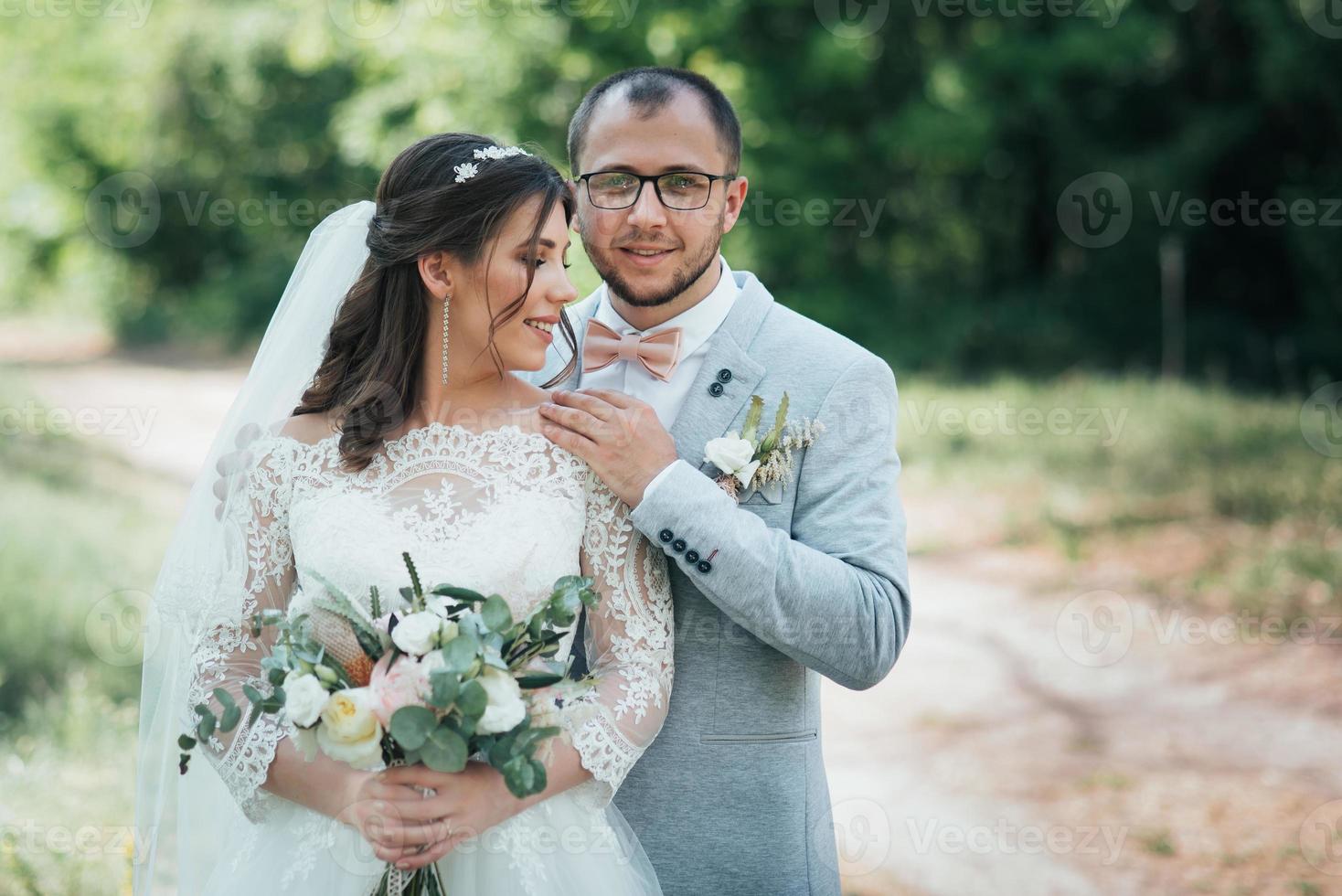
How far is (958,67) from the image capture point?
16.0 m

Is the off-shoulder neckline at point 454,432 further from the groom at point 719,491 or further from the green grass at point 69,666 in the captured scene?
the green grass at point 69,666

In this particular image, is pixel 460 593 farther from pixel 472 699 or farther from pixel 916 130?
pixel 916 130

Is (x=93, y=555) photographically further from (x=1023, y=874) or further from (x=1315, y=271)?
(x=1315, y=271)

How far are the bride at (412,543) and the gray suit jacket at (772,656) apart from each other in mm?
155

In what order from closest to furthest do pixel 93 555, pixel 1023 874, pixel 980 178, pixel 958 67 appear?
pixel 1023 874
pixel 93 555
pixel 958 67
pixel 980 178

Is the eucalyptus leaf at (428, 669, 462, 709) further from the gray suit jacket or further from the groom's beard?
the groom's beard

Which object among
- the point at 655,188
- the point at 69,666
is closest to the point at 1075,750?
the point at 655,188

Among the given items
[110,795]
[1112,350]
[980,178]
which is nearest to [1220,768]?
[110,795]

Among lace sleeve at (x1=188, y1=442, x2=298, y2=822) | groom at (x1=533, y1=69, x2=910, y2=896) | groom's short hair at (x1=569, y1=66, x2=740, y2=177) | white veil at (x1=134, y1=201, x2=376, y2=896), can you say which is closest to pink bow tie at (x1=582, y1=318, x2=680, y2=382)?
groom at (x1=533, y1=69, x2=910, y2=896)

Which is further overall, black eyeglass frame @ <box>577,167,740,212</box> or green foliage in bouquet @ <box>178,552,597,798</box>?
black eyeglass frame @ <box>577,167,740,212</box>

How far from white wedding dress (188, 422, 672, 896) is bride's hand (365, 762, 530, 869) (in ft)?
0.53

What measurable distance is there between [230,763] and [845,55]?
42.6ft

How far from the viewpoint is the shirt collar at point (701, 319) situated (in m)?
2.98

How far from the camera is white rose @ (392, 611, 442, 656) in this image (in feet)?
7.06
